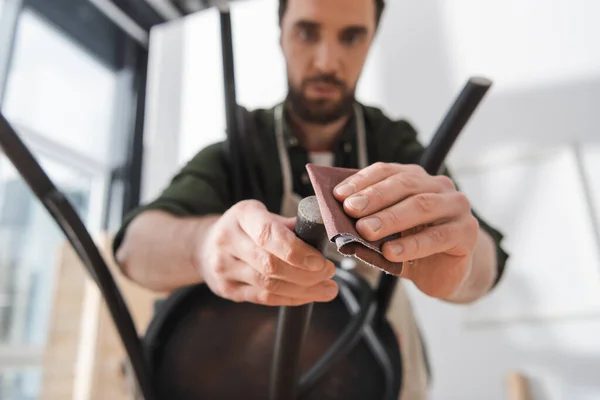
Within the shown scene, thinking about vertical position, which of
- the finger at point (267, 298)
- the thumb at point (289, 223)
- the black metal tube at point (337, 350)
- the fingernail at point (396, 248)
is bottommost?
the black metal tube at point (337, 350)

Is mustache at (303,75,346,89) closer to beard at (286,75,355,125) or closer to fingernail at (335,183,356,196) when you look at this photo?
beard at (286,75,355,125)

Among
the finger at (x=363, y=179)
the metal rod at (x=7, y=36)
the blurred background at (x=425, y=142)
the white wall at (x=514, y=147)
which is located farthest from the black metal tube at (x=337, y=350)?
the metal rod at (x=7, y=36)

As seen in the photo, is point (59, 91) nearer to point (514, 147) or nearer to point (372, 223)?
point (514, 147)

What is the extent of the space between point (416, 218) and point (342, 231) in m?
0.05

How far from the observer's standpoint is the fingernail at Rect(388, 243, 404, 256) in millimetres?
166

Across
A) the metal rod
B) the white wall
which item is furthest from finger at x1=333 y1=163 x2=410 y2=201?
the metal rod

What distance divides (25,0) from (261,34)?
474 millimetres

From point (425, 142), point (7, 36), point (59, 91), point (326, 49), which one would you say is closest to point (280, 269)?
point (326, 49)

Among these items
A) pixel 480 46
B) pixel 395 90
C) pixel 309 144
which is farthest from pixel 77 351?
pixel 480 46

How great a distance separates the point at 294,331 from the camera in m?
0.23

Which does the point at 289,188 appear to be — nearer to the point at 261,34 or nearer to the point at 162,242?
the point at 162,242

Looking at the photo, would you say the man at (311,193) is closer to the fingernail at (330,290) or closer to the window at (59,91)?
the fingernail at (330,290)

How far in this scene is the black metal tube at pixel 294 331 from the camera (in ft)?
0.56

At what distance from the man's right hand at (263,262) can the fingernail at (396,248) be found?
3cm
